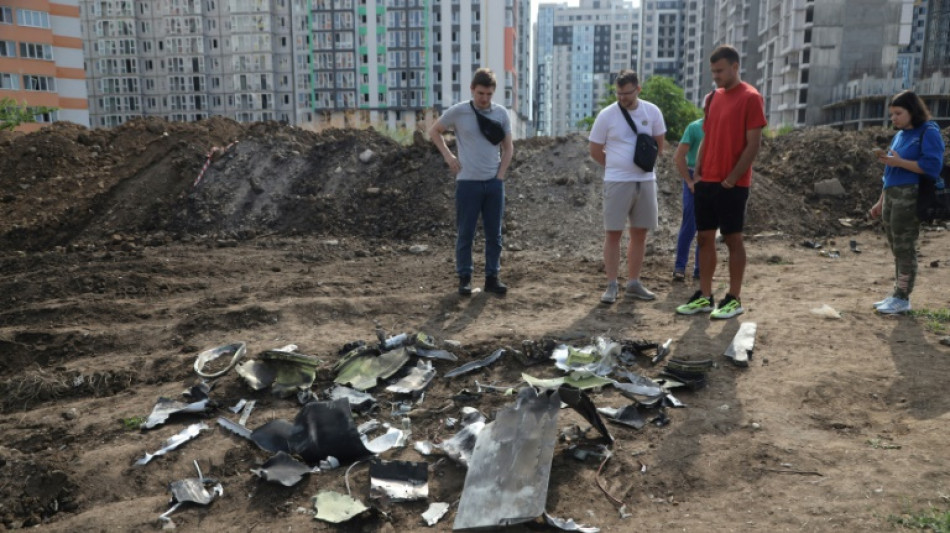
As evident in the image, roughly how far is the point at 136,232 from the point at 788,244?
10535mm

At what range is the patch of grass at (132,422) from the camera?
3.80m

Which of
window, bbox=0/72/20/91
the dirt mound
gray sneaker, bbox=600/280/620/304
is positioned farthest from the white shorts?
window, bbox=0/72/20/91

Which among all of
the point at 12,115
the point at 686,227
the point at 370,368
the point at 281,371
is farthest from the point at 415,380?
the point at 12,115

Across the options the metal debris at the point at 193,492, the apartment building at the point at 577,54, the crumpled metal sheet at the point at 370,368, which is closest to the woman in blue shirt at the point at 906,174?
the crumpled metal sheet at the point at 370,368

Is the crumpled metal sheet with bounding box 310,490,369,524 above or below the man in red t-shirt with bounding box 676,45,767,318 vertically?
below

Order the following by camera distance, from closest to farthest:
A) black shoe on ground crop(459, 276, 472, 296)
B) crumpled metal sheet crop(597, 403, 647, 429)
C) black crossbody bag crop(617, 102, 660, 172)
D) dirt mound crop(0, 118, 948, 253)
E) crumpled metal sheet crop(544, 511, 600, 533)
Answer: crumpled metal sheet crop(544, 511, 600, 533) < crumpled metal sheet crop(597, 403, 647, 429) < black crossbody bag crop(617, 102, 660, 172) < black shoe on ground crop(459, 276, 472, 296) < dirt mound crop(0, 118, 948, 253)

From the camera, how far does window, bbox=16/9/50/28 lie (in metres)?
46.7

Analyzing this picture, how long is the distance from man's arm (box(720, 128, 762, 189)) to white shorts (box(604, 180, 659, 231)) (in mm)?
998

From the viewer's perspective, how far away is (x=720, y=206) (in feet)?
16.4

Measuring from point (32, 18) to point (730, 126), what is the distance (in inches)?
2234

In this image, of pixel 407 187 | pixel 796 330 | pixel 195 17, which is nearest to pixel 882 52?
pixel 407 187

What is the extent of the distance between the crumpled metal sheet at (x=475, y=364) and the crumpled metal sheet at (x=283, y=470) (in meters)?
1.30

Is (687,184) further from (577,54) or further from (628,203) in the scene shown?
(577,54)

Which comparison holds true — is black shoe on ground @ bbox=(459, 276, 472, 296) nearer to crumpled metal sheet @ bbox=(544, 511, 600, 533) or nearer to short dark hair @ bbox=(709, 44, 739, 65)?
short dark hair @ bbox=(709, 44, 739, 65)
